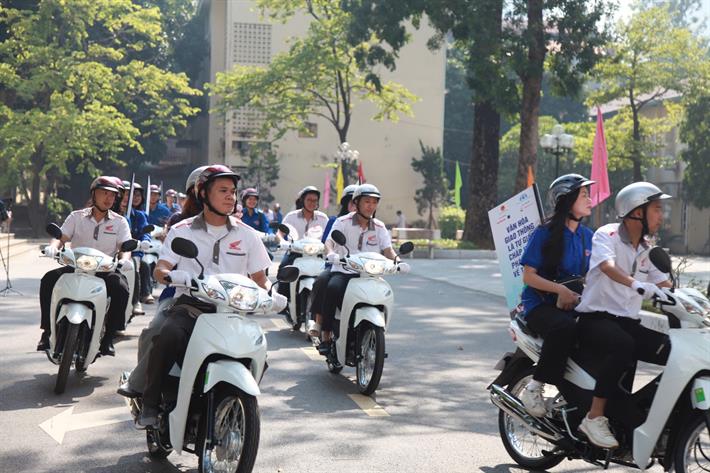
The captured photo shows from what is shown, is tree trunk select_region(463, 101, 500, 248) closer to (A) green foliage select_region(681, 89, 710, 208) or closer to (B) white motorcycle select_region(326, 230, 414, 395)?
(A) green foliage select_region(681, 89, 710, 208)

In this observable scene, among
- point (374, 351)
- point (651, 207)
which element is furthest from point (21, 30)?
point (651, 207)

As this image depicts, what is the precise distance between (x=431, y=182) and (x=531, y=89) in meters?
27.7

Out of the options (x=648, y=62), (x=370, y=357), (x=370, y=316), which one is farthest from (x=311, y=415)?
(x=648, y=62)

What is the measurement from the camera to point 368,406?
26.5ft

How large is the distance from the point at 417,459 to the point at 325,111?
53958 millimetres

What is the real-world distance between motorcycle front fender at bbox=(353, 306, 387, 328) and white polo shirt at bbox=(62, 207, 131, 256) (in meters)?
2.24

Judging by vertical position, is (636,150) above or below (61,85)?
below

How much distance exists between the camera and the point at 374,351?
8.61 meters

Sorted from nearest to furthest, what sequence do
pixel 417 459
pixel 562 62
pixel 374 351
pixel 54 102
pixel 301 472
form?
pixel 301 472
pixel 417 459
pixel 374 351
pixel 562 62
pixel 54 102

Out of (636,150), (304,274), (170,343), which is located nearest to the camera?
(170,343)

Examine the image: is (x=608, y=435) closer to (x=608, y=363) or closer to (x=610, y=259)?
(x=608, y=363)

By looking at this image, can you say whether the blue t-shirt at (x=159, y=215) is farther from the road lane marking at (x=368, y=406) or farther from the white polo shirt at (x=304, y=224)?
the road lane marking at (x=368, y=406)

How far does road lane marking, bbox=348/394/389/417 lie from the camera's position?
7800 mm

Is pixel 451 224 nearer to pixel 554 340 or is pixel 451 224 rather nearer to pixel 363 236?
pixel 363 236
